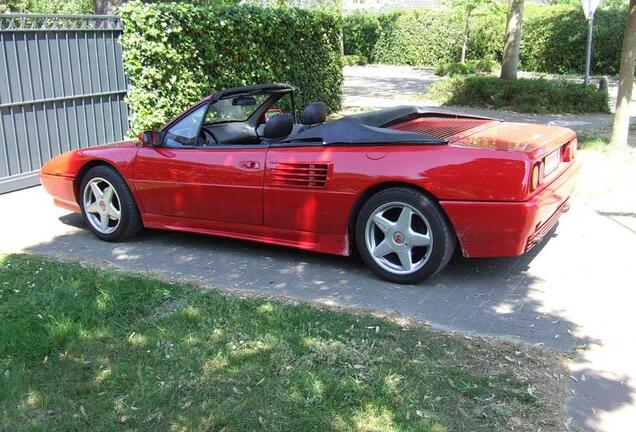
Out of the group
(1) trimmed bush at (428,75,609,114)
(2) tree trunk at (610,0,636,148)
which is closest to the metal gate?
(2) tree trunk at (610,0,636,148)

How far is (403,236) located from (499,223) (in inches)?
27.4

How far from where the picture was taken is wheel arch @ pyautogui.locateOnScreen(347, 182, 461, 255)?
15.2 feet

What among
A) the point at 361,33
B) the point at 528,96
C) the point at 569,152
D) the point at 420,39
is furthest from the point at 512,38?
the point at 361,33

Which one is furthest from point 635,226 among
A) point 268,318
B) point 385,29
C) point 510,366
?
point 385,29

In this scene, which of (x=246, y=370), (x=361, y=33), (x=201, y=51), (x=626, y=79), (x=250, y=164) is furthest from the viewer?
(x=361, y=33)

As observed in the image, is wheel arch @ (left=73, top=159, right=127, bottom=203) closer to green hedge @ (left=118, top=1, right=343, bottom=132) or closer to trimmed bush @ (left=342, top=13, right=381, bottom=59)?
green hedge @ (left=118, top=1, right=343, bottom=132)

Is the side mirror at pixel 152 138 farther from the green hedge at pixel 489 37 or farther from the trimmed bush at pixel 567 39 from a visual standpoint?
the trimmed bush at pixel 567 39

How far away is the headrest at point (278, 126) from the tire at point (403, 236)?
114 cm

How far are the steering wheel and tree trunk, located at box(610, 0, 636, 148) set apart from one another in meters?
6.36

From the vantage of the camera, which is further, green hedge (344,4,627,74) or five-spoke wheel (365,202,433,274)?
green hedge (344,4,627,74)

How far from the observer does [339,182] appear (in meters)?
4.89

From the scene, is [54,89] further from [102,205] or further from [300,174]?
[300,174]

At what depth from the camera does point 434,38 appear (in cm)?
3525

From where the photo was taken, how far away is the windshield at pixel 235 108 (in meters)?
5.90
